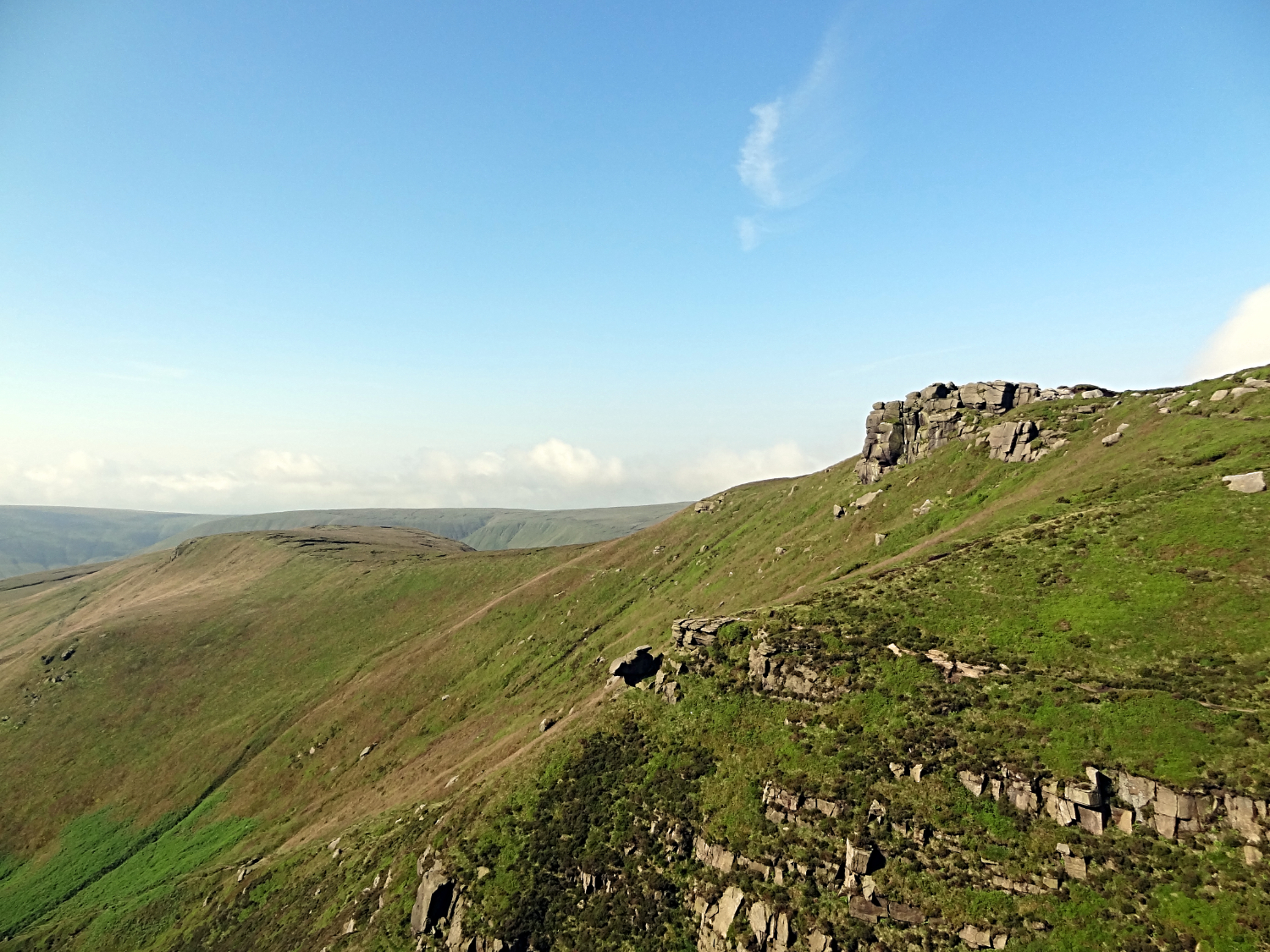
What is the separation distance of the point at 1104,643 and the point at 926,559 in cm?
2173

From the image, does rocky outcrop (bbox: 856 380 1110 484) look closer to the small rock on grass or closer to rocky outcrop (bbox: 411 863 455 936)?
the small rock on grass

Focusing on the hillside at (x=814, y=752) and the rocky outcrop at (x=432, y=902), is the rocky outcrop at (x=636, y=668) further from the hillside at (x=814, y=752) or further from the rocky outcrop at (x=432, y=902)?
the rocky outcrop at (x=432, y=902)

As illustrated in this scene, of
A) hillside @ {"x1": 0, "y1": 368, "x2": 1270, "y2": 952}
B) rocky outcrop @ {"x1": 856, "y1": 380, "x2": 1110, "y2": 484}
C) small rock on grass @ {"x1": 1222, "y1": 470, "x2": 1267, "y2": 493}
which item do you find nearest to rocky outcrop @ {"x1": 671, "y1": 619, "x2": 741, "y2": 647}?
hillside @ {"x1": 0, "y1": 368, "x2": 1270, "y2": 952}

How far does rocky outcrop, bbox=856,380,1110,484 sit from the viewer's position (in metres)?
92.7

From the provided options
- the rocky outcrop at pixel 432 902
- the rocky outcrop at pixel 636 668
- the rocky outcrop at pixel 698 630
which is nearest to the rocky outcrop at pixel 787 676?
the rocky outcrop at pixel 698 630

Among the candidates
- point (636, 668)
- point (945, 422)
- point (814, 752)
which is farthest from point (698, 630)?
point (945, 422)

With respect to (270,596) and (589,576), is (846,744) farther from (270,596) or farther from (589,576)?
(270,596)

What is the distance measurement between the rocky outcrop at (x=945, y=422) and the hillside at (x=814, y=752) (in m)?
0.66

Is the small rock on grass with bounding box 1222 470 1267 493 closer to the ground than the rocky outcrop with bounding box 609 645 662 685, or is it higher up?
higher up

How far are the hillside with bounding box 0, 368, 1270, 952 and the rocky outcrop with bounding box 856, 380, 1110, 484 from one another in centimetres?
66

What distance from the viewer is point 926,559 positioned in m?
66.1

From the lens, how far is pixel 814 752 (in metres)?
47.3

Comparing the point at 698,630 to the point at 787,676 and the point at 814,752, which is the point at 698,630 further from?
the point at 814,752

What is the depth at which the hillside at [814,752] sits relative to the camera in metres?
34.8
